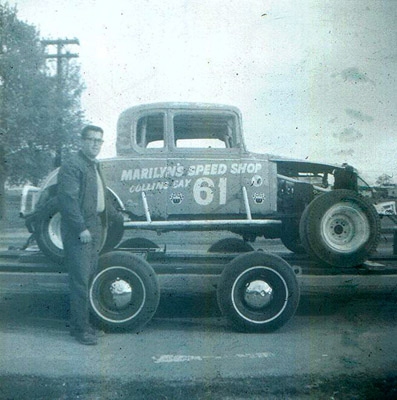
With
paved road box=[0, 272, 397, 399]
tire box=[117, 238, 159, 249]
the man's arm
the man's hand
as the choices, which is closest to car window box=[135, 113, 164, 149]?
the man's arm

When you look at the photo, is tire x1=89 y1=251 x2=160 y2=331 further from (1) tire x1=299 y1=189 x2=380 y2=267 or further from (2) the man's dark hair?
(1) tire x1=299 y1=189 x2=380 y2=267

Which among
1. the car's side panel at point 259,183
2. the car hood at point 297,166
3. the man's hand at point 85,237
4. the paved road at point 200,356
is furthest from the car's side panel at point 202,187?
the paved road at point 200,356

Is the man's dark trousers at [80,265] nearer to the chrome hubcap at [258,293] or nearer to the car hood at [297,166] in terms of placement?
the chrome hubcap at [258,293]

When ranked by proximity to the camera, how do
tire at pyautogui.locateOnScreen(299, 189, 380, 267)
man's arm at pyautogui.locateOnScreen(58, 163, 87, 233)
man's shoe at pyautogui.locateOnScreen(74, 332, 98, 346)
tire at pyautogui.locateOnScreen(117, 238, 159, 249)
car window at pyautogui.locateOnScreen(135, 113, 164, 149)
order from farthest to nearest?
tire at pyautogui.locateOnScreen(117, 238, 159, 249) → car window at pyautogui.locateOnScreen(135, 113, 164, 149) → tire at pyautogui.locateOnScreen(299, 189, 380, 267) → man's shoe at pyautogui.locateOnScreen(74, 332, 98, 346) → man's arm at pyautogui.locateOnScreen(58, 163, 87, 233)

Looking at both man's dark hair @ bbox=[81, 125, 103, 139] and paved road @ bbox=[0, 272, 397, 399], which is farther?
man's dark hair @ bbox=[81, 125, 103, 139]

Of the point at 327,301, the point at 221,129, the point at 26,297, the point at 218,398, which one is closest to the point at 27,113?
the point at 26,297

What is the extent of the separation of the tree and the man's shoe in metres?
8.25

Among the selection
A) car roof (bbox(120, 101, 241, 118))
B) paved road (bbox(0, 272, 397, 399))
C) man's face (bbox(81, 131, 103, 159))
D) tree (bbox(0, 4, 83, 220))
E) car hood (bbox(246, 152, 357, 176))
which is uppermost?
tree (bbox(0, 4, 83, 220))

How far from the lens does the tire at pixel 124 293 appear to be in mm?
Result: 5074

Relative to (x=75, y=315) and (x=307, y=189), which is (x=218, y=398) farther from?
(x=307, y=189)

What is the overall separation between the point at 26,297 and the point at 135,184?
7.67ft

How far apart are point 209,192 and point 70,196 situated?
1.53 m

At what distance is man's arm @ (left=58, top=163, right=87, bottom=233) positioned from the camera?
468cm

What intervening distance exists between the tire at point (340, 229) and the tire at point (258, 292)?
465mm
